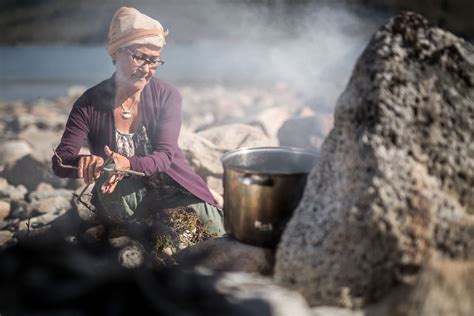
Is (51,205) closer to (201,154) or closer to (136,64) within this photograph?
(201,154)

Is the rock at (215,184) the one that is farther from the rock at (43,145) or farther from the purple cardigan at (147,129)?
the rock at (43,145)

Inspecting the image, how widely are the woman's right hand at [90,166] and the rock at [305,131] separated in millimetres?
3189

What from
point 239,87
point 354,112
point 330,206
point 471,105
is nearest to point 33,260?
point 330,206

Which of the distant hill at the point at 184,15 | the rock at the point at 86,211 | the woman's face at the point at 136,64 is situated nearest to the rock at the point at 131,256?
the rock at the point at 86,211

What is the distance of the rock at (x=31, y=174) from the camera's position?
5852 mm

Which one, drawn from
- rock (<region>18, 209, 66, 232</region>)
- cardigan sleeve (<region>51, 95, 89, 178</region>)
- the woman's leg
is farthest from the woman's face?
rock (<region>18, 209, 66, 232</region>)

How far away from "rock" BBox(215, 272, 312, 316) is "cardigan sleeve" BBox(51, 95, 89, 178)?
1860mm

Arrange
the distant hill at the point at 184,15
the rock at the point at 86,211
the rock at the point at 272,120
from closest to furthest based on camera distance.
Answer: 1. the rock at the point at 86,211
2. the rock at the point at 272,120
3. the distant hill at the point at 184,15

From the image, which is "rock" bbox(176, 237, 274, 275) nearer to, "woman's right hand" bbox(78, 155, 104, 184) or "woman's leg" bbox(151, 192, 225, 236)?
"woman's leg" bbox(151, 192, 225, 236)

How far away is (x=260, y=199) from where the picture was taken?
3158 mm

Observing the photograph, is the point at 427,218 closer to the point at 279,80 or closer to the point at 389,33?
the point at 389,33

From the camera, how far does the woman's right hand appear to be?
3.72m

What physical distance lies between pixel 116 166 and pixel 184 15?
675 centimetres

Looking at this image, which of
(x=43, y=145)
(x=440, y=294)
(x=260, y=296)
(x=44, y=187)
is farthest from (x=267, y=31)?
(x=440, y=294)
